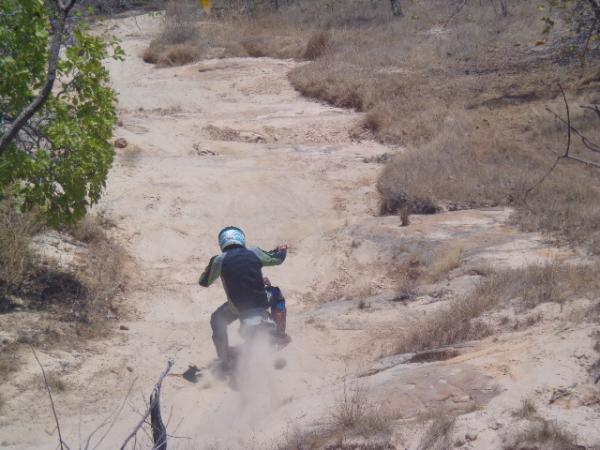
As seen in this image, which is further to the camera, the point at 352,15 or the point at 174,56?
the point at 352,15

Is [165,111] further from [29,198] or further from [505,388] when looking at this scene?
[505,388]

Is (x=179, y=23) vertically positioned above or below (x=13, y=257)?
above

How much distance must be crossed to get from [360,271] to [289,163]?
4257 millimetres

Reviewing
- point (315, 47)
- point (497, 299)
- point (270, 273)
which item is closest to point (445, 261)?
point (497, 299)

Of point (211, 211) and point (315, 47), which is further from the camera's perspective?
point (315, 47)

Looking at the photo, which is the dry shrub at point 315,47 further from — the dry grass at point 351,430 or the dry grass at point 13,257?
the dry grass at point 351,430

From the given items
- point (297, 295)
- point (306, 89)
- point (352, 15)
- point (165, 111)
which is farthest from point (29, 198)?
point (352, 15)

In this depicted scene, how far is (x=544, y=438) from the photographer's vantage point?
3984 mm

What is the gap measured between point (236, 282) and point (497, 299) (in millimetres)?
2232

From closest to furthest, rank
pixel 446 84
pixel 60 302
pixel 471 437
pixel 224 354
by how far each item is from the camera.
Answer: pixel 471 437, pixel 224 354, pixel 60 302, pixel 446 84

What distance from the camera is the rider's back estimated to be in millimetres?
6141

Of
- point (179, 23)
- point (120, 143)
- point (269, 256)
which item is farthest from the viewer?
point (179, 23)

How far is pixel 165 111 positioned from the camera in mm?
15898

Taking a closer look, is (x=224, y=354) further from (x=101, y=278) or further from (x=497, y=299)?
(x=497, y=299)
